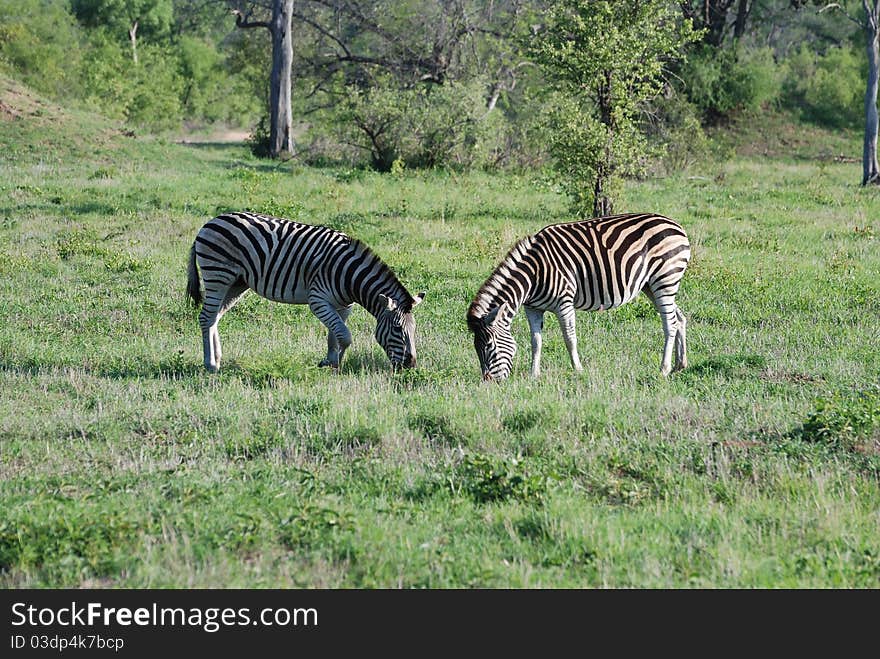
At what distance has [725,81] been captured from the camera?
1731 inches

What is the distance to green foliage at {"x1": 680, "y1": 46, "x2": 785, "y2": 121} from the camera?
43.1 m

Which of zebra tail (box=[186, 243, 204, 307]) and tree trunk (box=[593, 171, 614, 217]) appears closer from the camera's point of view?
zebra tail (box=[186, 243, 204, 307])

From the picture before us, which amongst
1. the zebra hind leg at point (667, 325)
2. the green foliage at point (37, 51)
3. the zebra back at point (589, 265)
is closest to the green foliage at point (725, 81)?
the green foliage at point (37, 51)

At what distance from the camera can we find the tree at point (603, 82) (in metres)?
19.8

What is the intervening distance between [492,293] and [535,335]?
A: 0.81 meters

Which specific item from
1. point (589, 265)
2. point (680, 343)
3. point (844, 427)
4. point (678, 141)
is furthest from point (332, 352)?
point (678, 141)

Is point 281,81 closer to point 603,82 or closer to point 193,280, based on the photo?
point 603,82

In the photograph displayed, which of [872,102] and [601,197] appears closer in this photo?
[601,197]

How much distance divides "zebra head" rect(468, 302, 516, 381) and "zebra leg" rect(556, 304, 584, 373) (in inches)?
29.9

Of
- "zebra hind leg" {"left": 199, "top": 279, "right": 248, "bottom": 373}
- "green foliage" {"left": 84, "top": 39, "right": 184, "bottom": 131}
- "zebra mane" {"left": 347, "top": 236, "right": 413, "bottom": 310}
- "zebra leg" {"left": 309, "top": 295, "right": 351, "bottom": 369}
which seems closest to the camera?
"zebra mane" {"left": 347, "top": 236, "right": 413, "bottom": 310}

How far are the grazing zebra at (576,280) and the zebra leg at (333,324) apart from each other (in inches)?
64.9

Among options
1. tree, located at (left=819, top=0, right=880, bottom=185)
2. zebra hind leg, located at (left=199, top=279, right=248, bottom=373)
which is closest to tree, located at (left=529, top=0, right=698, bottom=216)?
zebra hind leg, located at (left=199, top=279, right=248, bottom=373)

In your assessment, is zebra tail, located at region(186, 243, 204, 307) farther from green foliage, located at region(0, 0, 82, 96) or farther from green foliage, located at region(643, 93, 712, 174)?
green foliage, located at region(0, 0, 82, 96)
